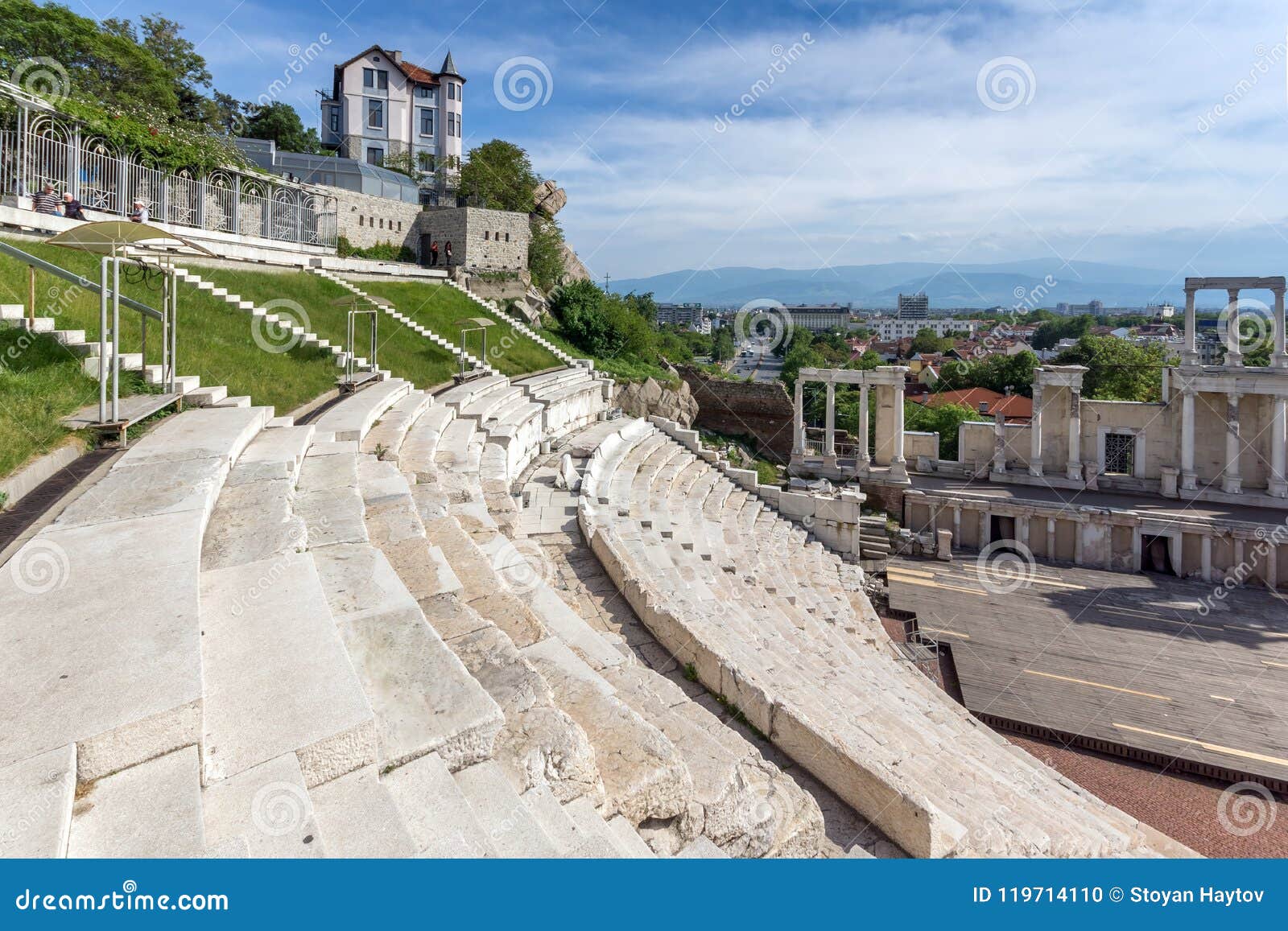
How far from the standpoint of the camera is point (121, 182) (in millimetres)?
19656

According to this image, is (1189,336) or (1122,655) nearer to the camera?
(1122,655)

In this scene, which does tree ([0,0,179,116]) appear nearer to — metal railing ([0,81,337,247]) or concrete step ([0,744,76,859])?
metal railing ([0,81,337,247])

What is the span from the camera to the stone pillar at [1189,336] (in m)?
26.9

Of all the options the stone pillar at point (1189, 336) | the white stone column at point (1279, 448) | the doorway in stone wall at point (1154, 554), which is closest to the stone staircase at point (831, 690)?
the doorway in stone wall at point (1154, 554)

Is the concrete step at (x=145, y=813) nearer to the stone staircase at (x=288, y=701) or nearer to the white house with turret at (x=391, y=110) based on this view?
the stone staircase at (x=288, y=701)

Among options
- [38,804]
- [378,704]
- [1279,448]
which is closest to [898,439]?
[1279,448]

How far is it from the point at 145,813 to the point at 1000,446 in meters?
30.6

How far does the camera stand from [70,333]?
8.80m

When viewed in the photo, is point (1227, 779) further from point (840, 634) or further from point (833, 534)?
point (833, 534)

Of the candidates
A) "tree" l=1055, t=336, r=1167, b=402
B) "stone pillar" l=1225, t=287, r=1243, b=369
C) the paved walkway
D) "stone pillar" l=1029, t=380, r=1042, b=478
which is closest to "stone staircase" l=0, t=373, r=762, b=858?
the paved walkway

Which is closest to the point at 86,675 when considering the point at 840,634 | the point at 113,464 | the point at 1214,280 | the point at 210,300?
the point at 113,464

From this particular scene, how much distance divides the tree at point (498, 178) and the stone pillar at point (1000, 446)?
30976 mm

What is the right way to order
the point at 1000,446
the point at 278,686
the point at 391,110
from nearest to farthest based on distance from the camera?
1. the point at 278,686
2. the point at 1000,446
3. the point at 391,110

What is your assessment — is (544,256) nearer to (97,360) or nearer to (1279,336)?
(1279,336)
